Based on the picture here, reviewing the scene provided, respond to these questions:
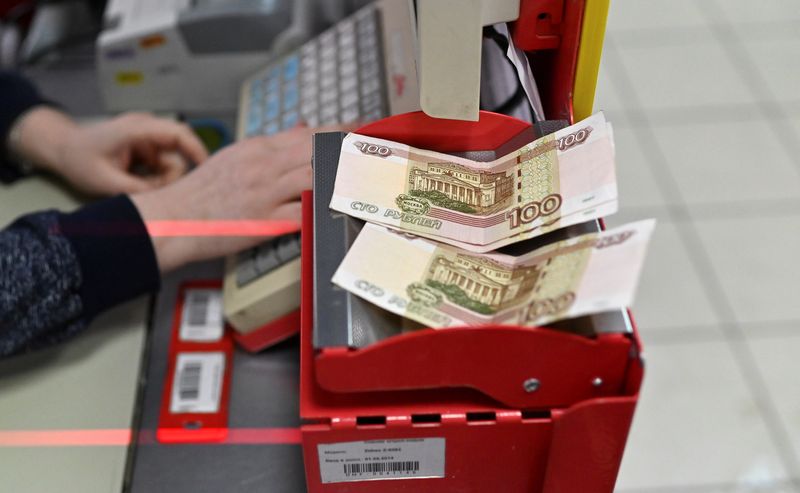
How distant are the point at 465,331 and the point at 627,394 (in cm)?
14

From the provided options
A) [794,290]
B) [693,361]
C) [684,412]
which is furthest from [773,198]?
[684,412]

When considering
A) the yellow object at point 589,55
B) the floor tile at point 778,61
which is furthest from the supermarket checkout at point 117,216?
the floor tile at point 778,61

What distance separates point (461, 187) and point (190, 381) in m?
0.43

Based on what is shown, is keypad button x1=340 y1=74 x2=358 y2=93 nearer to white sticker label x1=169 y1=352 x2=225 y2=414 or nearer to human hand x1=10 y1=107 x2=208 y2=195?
human hand x1=10 y1=107 x2=208 y2=195

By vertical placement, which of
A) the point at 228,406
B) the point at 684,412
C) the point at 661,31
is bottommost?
the point at 684,412

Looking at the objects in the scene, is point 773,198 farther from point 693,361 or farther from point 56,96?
point 56,96

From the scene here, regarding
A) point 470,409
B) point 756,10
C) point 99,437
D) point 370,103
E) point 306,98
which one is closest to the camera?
point 470,409

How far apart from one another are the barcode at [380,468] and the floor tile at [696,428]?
1.11 meters

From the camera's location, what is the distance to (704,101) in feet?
8.39

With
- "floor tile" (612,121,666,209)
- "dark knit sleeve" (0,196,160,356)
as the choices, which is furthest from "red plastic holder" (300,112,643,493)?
"floor tile" (612,121,666,209)

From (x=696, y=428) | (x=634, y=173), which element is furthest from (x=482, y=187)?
(x=634, y=173)

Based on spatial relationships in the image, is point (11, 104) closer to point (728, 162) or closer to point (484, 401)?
point (484, 401)

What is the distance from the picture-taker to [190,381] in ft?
3.16

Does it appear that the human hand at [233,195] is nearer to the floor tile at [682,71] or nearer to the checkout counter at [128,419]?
the checkout counter at [128,419]
